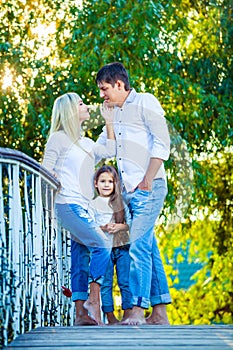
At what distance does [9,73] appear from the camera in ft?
33.1

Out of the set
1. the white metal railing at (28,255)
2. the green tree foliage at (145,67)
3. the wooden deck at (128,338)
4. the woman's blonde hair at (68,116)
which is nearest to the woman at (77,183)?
the woman's blonde hair at (68,116)

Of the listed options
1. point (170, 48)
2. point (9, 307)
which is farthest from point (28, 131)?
point (9, 307)

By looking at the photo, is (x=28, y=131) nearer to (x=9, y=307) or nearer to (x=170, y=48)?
(x=170, y=48)

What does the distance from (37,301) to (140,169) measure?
921 millimetres

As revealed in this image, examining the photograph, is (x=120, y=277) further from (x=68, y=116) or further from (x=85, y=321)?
(x=68, y=116)

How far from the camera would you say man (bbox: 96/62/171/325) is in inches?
202

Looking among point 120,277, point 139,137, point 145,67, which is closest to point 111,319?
point 120,277

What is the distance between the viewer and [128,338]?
4152 millimetres

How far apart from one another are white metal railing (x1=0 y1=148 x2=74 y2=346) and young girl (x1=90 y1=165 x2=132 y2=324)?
279 millimetres

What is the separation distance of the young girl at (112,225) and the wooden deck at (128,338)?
97cm

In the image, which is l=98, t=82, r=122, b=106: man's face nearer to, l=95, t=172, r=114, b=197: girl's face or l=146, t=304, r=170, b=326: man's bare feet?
l=95, t=172, r=114, b=197: girl's face

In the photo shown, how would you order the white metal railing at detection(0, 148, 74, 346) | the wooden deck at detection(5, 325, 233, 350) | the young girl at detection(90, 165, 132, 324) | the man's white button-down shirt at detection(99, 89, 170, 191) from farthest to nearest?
the young girl at detection(90, 165, 132, 324) < the man's white button-down shirt at detection(99, 89, 170, 191) < the white metal railing at detection(0, 148, 74, 346) < the wooden deck at detection(5, 325, 233, 350)

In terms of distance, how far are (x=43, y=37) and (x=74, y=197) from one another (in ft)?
17.9

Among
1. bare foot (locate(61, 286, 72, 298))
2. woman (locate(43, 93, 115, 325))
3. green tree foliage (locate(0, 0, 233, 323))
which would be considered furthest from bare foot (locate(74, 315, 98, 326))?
green tree foliage (locate(0, 0, 233, 323))
